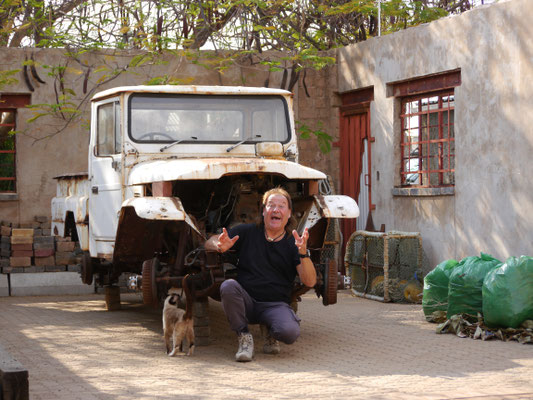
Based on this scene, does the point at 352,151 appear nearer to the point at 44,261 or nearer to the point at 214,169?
the point at 44,261

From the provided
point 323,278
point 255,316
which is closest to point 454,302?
point 323,278

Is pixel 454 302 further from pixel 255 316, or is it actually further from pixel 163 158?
pixel 163 158

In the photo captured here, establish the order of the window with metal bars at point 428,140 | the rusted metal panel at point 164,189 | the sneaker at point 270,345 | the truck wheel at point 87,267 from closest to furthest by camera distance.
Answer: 1. the sneaker at point 270,345
2. the rusted metal panel at point 164,189
3. the truck wheel at point 87,267
4. the window with metal bars at point 428,140

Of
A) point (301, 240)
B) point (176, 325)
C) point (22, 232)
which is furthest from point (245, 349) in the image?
point (22, 232)

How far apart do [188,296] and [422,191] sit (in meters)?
5.36

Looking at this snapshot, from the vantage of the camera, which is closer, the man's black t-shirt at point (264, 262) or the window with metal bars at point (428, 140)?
the man's black t-shirt at point (264, 262)

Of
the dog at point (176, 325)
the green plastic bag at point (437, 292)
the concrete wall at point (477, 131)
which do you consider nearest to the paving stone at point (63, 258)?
the concrete wall at point (477, 131)

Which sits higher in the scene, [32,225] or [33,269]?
[32,225]

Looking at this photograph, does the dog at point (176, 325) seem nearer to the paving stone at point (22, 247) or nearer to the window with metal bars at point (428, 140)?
the paving stone at point (22, 247)

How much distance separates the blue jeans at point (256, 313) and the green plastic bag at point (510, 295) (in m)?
2.12

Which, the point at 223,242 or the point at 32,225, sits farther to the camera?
the point at 32,225

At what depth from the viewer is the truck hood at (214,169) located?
7578 mm

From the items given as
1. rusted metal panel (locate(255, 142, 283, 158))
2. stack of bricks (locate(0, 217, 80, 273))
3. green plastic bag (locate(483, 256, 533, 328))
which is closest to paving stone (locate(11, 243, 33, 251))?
stack of bricks (locate(0, 217, 80, 273))

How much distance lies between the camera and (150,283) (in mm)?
7715
